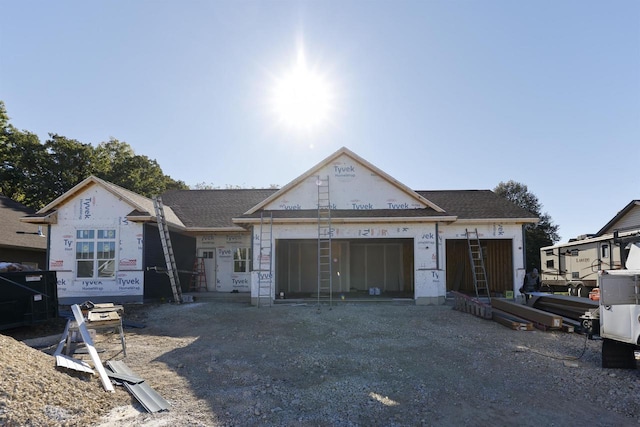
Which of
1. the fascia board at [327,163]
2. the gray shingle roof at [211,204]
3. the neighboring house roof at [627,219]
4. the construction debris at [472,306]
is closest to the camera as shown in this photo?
the construction debris at [472,306]

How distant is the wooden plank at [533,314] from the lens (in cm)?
1048

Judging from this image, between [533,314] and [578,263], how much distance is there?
7815 mm

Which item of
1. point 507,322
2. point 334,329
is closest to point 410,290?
point 507,322

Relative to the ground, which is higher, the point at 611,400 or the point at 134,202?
the point at 134,202

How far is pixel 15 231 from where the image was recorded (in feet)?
62.6

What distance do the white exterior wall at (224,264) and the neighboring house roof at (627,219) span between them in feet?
55.8

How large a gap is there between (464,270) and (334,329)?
36.3ft

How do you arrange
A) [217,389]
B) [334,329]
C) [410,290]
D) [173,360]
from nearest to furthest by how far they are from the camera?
[217,389] < [173,360] < [334,329] < [410,290]

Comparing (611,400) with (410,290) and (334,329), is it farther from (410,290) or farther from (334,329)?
(410,290)

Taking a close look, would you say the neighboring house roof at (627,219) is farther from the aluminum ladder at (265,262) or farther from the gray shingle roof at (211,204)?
the gray shingle roof at (211,204)

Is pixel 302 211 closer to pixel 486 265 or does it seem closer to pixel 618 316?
pixel 486 265

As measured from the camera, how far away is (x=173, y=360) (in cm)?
790

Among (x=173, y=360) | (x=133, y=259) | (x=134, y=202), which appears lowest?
(x=173, y=360)

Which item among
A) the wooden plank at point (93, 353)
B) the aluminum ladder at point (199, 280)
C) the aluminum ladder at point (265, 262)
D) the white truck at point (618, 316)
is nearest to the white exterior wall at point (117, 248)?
the aluminum ladder at point (199, 280)
